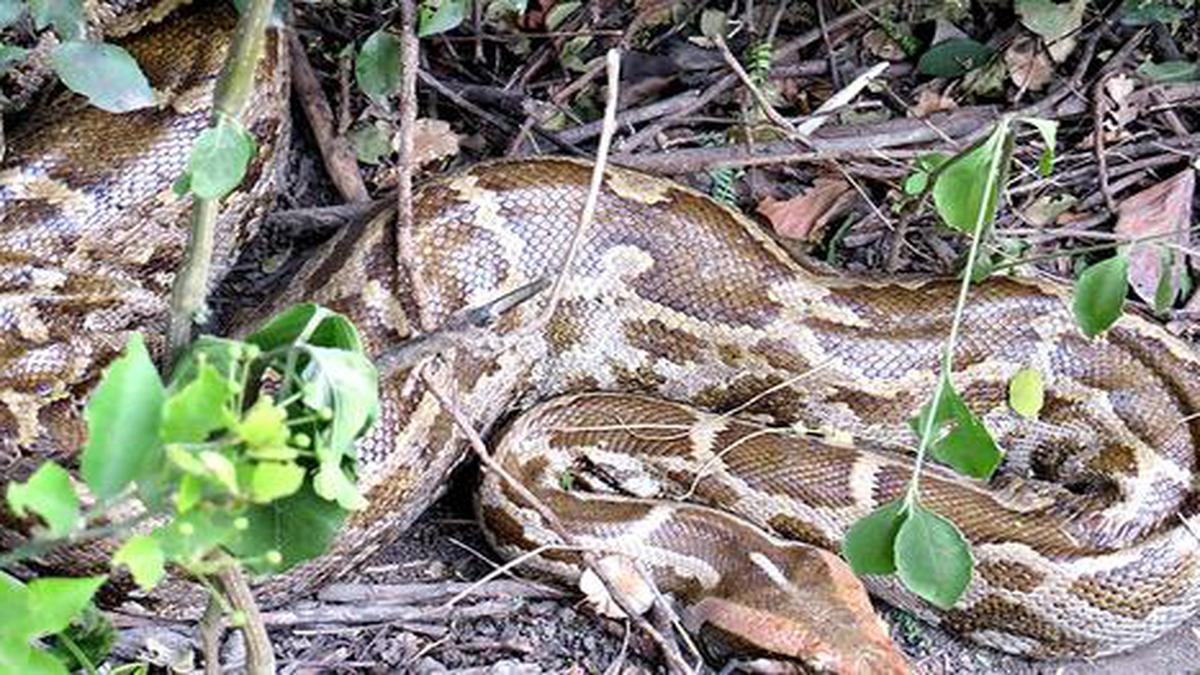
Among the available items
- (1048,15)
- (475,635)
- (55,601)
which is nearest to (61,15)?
(55,601)

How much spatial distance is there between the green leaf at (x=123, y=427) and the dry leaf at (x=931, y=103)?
13.1 ft

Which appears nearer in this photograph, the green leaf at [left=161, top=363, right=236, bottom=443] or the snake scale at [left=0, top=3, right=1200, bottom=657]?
the green leaf at [left=161, top=363, right=236, bottom=443]

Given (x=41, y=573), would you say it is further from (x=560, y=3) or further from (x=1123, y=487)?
(x=1123, y=487)

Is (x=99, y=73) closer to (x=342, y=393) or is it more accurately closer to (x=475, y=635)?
(x=342, y=393)

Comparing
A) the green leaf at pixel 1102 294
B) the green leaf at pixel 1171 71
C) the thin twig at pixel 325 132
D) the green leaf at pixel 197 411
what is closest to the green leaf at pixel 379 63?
the thin twig at pixel 325 132

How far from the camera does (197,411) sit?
7.20 ft

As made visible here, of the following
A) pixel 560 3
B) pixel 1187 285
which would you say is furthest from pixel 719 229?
pixel 1187 285

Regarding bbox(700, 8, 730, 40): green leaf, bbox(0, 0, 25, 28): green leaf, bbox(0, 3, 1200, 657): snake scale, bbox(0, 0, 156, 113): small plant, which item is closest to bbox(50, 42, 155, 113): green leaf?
bbox(0, 0, 156, 113): small plant

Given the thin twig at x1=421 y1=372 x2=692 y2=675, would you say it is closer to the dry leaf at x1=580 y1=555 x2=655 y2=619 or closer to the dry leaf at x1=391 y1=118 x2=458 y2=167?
the dry leaf at x1=580 y1=555 x2=655 y2=619

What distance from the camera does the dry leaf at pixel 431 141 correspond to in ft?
17.8

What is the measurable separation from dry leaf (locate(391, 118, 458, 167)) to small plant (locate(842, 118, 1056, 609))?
237 centimetres

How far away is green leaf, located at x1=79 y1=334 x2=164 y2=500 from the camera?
2223 millimetres

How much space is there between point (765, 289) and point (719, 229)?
0.80 ft

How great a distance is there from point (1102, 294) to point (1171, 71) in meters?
2.44
